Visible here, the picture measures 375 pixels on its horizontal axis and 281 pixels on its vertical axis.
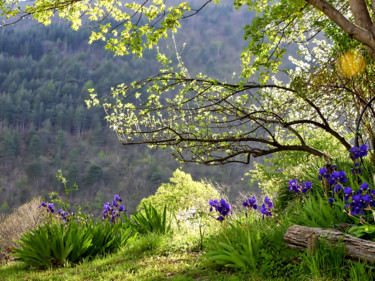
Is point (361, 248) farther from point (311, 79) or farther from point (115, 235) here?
point (311, 79)

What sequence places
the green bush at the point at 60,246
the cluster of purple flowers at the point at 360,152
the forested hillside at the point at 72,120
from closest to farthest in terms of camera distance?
1. the cluster of purple flowers at the point at 360,152
2. the green bush at the point at 60,246
3. the forested hillside at the point at 72,120

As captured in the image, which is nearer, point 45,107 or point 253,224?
point 253,224

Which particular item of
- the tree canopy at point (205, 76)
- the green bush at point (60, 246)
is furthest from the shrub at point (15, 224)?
the green bush at point (60, 246)

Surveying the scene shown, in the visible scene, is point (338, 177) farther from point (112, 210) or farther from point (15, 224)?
point (15, 224)

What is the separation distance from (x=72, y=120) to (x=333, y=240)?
10594 centimetres

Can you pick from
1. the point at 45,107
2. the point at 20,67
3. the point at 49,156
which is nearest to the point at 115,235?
the point at 49,156

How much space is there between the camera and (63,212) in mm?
6723

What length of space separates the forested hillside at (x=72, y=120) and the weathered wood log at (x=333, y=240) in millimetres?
67883

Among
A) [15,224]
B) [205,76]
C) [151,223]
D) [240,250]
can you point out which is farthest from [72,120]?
[240,250]

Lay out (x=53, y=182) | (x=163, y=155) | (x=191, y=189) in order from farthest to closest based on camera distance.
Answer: (x=163, y=155), (x=53, y=182), (x=191, y=189)

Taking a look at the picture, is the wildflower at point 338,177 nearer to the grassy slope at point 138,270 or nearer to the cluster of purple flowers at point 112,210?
the grassy slope at point 138,270

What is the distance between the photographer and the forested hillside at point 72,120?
82.1m

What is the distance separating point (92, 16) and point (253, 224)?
4542 millimetres

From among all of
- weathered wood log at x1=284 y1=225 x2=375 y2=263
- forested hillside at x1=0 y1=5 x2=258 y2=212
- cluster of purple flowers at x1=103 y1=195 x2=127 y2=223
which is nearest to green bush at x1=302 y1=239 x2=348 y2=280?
weathered wood log at x1=284 y1=225 x2=375 y2=263
